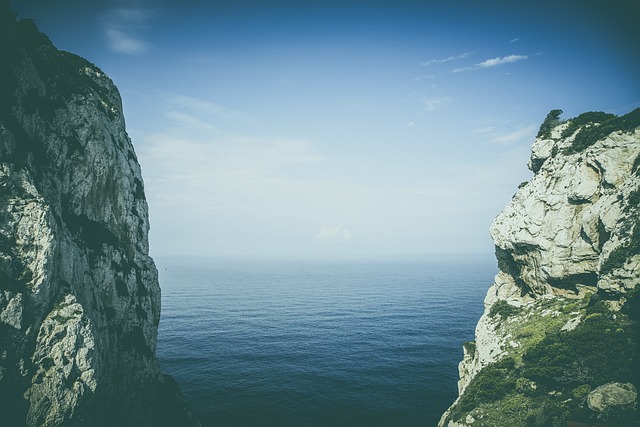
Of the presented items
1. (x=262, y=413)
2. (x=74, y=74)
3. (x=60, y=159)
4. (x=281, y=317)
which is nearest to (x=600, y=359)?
(x=262, y=413)

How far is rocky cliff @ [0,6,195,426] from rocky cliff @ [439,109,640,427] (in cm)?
3275

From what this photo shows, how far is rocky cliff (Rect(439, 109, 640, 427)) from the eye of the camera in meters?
22.5

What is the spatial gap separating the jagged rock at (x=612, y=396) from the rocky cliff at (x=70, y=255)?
37.9 meters

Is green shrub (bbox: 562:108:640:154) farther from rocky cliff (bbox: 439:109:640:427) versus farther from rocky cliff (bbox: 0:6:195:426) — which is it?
rocky cliff (bbox: 0:6:195:426)

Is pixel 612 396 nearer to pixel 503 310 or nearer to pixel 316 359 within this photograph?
pixel 503 310

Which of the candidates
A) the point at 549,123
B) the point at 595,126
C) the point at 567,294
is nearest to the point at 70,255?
the point at 567,294

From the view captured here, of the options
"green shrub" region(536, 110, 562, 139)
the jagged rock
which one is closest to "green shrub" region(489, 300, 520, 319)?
the jagged rock

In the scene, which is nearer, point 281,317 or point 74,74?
point 74,74

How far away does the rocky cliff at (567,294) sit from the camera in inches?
888

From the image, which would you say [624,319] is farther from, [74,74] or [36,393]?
[74,74]

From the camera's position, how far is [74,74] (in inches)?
1184

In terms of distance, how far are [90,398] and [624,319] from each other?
45638 millimetres

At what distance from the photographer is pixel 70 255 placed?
2405 centimetres

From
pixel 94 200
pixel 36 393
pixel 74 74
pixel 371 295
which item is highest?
pixel 74 74
